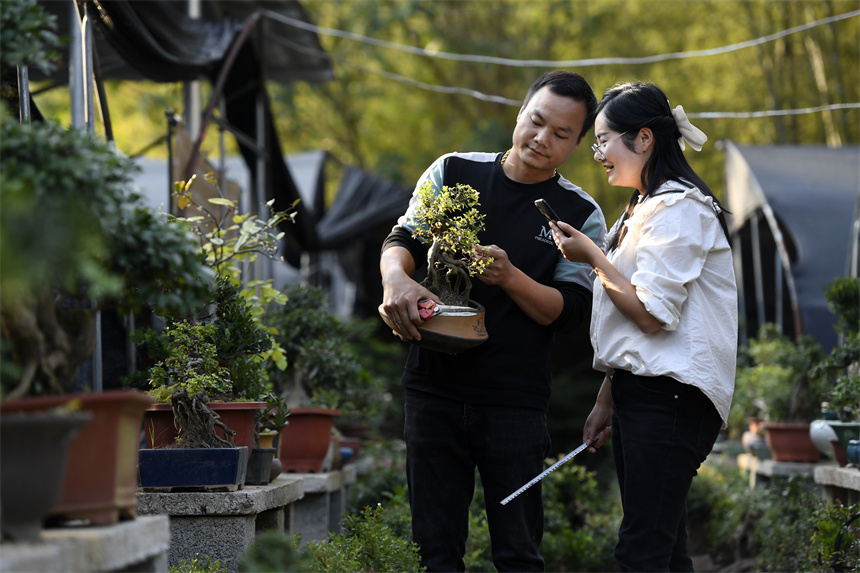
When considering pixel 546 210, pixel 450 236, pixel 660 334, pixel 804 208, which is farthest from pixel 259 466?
pixel 804 208

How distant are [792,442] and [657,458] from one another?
3524mm

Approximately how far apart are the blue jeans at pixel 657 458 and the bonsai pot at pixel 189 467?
4.13 feet

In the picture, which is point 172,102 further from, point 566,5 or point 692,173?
point 692,173

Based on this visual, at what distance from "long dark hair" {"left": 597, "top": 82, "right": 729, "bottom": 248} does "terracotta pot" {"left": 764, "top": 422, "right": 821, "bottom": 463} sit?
323 cm

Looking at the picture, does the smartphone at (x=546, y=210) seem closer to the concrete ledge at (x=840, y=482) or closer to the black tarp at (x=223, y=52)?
the concrete ledge at (x=840, y=482)

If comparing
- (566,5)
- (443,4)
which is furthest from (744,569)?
(443,4)

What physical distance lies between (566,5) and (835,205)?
6985 mm

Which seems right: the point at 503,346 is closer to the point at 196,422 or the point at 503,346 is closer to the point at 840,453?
the point at 196,422

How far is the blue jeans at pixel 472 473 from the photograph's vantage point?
8.70 ft

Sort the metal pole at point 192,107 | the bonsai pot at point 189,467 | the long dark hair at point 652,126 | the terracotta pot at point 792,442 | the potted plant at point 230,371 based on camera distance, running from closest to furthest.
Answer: the long dark hair at point 652,126, the bonsai pot at point 189,467, the potted plant at point 230,371, the terracotta pot at point 792,442, the metal pole at point 192,107

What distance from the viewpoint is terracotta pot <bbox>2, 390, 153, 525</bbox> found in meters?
1.72

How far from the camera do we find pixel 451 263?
2637mm

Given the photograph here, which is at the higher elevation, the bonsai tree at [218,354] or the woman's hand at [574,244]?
the woman's hand at [574,244]

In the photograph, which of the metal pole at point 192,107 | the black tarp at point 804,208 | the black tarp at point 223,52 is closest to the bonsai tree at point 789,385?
the black tarp at point 804,208
